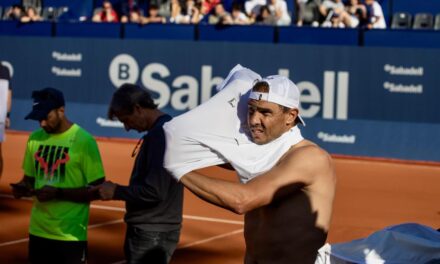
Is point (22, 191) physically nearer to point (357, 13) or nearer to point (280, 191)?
point (280, 191)

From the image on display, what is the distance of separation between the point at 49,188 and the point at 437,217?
8086 millimetres

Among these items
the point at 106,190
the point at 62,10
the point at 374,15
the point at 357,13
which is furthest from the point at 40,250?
the point at 62,10

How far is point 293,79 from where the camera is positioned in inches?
813

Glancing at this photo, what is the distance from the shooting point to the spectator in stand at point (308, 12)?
21453 millimetres

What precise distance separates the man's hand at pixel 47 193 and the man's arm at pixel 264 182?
9.07 ft

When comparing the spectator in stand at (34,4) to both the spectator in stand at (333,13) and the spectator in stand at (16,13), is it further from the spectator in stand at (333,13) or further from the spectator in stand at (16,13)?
the spectator in stand at (333,13)

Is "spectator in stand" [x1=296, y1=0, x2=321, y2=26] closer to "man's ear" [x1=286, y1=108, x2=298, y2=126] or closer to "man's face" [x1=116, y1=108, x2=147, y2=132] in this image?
"man's face" [x1=116, y1=108, x2=147, y2=132]

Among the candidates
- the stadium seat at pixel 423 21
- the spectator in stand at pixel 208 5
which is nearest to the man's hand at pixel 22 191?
the stadium seat at pixel 423 21

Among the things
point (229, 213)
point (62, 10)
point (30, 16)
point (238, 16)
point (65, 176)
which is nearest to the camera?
point (65, 176)

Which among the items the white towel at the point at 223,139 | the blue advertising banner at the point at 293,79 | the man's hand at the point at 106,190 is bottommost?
the blue advertising banner at the point at 293,79

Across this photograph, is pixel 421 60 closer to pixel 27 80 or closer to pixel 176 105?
pixel 176 105

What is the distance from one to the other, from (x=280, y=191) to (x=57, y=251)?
2.91 meters

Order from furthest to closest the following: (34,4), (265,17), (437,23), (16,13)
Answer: (34,4) → (16,13) → (265,17) → (437,23)

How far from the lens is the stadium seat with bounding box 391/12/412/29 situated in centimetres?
2134
